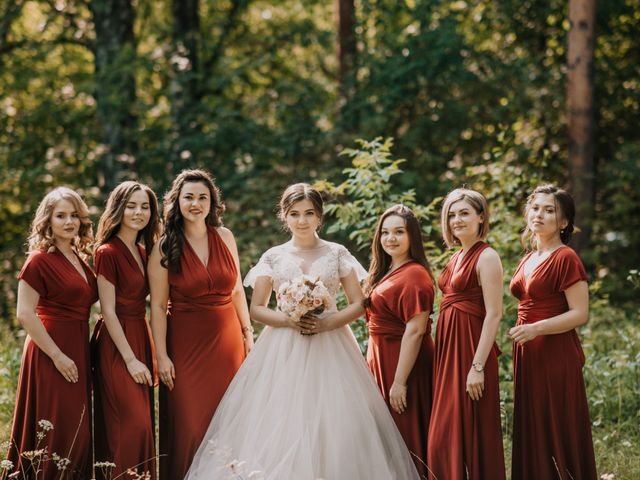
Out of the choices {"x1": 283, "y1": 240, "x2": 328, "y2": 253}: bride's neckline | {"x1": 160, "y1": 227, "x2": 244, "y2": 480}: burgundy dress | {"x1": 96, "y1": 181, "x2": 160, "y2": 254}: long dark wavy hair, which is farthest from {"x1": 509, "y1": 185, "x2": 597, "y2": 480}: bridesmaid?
{"x1": 96, "y1": 181, "x2": 160, "y2": 254}: long dark wavy hair

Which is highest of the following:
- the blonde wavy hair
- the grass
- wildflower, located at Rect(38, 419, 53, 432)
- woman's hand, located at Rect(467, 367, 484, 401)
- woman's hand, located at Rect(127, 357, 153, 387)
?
the blonde wavy hair

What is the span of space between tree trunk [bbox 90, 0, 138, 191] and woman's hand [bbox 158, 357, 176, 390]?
7673mm

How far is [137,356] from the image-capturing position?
508 cm

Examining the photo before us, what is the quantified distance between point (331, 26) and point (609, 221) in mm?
8637

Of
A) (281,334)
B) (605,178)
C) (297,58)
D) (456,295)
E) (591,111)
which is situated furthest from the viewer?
(297,58)

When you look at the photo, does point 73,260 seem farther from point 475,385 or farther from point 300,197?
point 475,385

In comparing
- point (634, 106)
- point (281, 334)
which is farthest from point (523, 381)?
point (634, 106)

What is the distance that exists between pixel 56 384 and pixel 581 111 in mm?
9951

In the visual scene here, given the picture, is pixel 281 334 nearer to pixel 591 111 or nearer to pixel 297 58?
pixel 591 111

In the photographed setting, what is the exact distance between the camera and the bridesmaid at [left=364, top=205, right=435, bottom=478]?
4902 mm

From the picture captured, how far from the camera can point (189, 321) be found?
5230 millimetres

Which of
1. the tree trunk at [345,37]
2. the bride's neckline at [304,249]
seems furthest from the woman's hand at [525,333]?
the tree trunk at [345,37]

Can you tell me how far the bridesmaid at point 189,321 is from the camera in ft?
16.9

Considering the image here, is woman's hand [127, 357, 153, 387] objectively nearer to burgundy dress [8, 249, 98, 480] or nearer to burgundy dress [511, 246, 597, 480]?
burgundy dress [8, 249, 98, 480]
